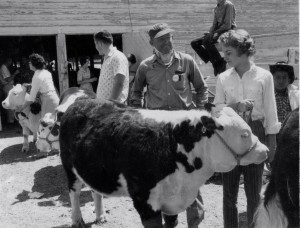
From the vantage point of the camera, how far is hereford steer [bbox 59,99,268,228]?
306 cm

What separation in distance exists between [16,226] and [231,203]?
2.92 meters

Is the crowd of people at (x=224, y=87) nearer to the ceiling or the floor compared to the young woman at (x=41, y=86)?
nearer to the ceiling

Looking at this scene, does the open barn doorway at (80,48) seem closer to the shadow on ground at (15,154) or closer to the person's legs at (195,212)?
the shadow on ground at (15,154)

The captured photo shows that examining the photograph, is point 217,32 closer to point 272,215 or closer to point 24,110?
point 24,110

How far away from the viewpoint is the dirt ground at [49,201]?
5164 mm

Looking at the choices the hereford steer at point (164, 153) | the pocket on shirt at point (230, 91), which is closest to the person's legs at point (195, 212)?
the hereford steer at point (164, 153)

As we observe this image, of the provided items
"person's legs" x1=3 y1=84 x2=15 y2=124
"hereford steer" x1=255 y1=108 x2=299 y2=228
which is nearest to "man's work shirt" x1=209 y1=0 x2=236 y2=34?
"hereford steer" x1=255 y1=108 x2=299 y2=228

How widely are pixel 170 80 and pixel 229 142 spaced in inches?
51.1

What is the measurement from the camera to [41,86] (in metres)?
8.12

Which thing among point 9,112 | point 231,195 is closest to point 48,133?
point 231,195

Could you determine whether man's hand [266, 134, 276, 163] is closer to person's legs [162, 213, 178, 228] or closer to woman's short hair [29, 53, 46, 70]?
person's legs [162, 213, 178, 228]

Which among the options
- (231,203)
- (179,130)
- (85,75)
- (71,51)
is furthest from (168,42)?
(71,51)

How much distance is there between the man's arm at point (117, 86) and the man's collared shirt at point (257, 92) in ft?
5.44

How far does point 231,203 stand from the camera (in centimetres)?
373
